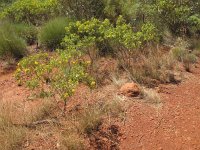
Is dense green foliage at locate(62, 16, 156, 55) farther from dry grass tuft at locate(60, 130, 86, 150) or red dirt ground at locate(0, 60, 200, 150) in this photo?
dry grass tuft at locate(60, 130, 86, 150)

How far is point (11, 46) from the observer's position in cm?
782

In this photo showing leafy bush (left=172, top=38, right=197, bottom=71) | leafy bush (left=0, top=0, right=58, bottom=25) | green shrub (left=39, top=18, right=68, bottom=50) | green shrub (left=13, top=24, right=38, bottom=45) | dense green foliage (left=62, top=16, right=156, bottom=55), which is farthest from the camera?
leafy bush (left=0, top=0, right=58, bottom=25)

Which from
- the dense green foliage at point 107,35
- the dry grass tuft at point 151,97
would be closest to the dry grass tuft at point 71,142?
the dry grass tuft at point 151,97

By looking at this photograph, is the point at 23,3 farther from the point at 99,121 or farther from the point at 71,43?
the point at 99,121

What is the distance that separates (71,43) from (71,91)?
58.6 inches

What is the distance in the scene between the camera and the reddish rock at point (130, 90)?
5977 millimetres

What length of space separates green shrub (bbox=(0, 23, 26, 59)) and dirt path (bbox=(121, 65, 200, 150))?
310 cm

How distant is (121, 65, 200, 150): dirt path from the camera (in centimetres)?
518

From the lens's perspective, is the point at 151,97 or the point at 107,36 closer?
the point at 151,97

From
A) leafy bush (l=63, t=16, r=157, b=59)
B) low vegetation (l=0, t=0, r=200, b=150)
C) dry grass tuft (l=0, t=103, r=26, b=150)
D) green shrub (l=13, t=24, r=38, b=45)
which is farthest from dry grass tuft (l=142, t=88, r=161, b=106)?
green shrub (l=13, t=24, r=38, b=45)

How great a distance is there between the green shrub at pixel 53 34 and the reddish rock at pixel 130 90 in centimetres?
239

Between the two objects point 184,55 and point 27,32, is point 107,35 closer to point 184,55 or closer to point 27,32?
point 184,55

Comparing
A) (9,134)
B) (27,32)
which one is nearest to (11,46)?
(27,32)

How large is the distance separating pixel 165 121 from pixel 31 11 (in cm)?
480
